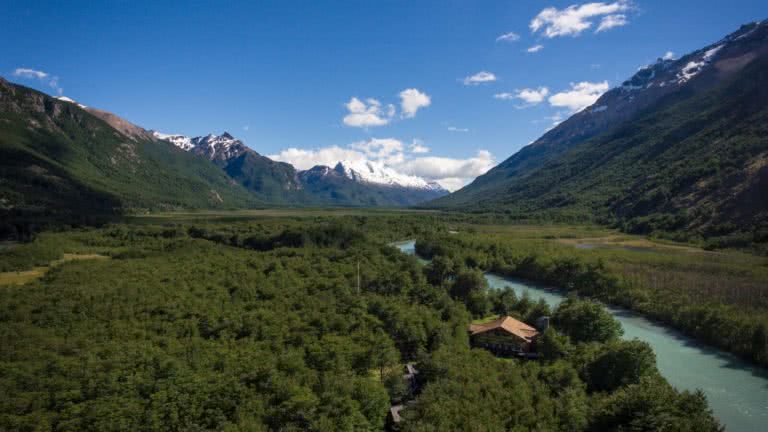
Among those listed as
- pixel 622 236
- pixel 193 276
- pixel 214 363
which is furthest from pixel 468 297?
pixel 622 236

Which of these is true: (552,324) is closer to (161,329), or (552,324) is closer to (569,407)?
(569,407)

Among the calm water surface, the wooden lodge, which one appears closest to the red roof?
the wooden lodge

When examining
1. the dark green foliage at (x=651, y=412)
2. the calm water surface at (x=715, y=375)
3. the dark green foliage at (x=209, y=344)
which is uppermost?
the dark green foliage at (x=651, y=412)

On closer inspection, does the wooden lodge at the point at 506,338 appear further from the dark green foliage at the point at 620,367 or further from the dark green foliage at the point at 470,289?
the dark green foliage at the point at 470,289

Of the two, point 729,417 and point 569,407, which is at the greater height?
point 569,407

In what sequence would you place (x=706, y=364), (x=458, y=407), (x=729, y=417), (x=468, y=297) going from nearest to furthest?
(x=458, y=407)
(x=729, y=417)
(x=706, y=364)
(x=468, y=297)

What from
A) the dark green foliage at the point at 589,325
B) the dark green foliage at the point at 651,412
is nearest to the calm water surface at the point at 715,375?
the dark green foliage at the point at 589,325
